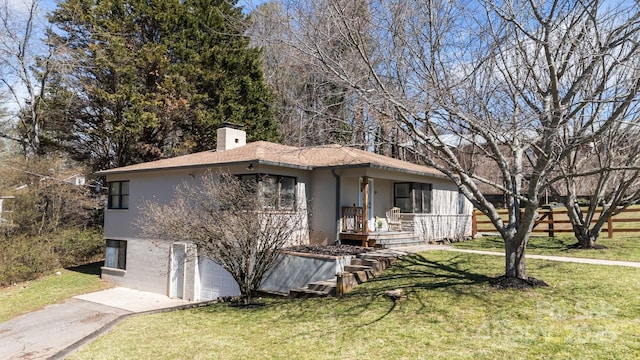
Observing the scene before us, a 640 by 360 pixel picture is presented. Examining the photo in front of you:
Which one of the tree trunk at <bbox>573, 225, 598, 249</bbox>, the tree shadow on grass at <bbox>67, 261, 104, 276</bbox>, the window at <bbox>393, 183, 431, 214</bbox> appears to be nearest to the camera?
the tree trunk at <bbox>573, 225, 598, 249</bbox>

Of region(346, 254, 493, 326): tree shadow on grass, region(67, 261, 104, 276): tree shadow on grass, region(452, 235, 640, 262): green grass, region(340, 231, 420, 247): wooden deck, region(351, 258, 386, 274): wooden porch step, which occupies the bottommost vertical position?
region(67, 261, 104, 276): tree shadow on grass

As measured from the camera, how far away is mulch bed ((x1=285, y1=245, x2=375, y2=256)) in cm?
1182

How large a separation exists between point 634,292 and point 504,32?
5428mm

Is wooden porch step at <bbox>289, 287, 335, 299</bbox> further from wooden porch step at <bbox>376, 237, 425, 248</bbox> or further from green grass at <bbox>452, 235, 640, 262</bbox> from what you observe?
green grass at <bbox>452, 235, 640, 262</bbox>

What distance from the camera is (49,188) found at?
19.1m

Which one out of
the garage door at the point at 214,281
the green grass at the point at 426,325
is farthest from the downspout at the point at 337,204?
the green grass at the point at 426,325

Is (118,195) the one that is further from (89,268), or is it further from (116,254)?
(89,268)

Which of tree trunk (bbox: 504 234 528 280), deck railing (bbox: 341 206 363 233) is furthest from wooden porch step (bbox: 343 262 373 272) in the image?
tree trunk (bbox: 504 234 528 280)

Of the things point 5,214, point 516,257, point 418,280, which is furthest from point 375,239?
point 5,214

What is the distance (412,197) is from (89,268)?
14.6 m

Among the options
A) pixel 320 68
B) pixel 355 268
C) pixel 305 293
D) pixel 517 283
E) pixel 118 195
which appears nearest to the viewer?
pixel 517 283

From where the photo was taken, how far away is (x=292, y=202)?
1365 cm

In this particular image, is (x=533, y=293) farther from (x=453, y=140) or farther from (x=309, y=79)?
(x=309, y=79)

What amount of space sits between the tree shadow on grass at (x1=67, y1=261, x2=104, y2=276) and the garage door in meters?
6.67
